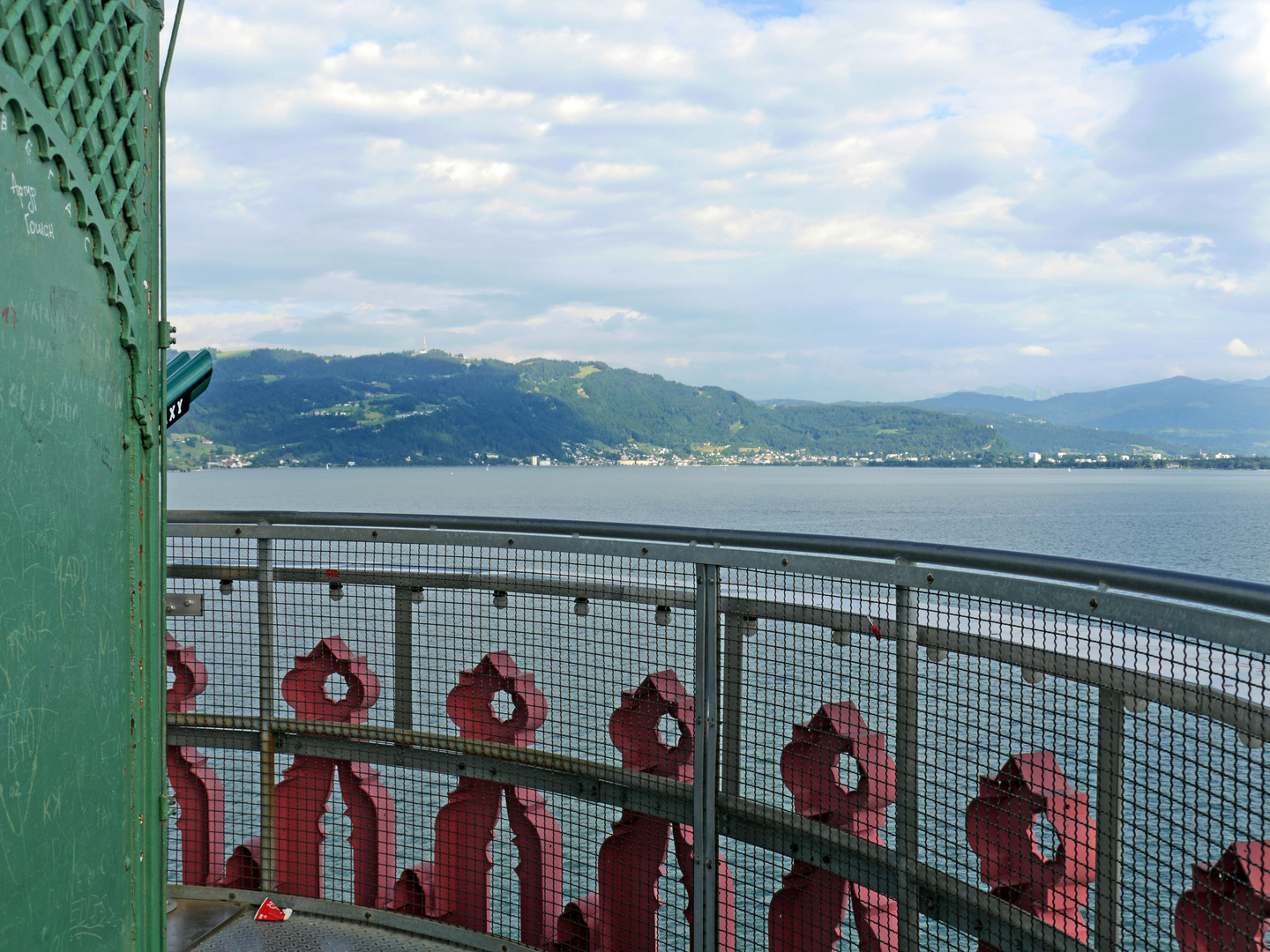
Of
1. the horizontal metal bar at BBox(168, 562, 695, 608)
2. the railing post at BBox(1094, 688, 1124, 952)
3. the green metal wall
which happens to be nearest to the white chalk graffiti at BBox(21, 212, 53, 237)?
the green metal wall

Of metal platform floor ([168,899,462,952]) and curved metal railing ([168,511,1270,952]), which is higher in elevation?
curved metal railing ([168,511,1270,952])

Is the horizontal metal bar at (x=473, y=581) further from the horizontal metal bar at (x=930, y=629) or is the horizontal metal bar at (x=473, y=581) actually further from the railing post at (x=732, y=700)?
the railing post at (x=732, y=700)

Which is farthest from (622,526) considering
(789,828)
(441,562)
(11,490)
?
(11,490)

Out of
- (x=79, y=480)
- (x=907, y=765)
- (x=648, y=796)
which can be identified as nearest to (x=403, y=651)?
(x=648, y=796)

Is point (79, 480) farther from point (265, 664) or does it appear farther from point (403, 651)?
point (265, 664)

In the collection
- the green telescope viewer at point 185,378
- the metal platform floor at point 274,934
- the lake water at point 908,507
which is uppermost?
the green telescope viewer at point 185,378

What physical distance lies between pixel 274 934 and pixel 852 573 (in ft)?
8.53

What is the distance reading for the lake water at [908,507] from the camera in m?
74.8

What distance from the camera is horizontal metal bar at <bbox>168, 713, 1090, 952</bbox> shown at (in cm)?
234

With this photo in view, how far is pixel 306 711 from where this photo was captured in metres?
3.84

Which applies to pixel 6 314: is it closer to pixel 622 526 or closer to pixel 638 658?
pixel 622 526

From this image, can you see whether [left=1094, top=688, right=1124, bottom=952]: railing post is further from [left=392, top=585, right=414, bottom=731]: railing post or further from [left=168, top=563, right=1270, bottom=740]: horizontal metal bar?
[left=392, top=585, right=414, bottom=731]: railing post

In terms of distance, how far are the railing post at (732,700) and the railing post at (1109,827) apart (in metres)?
1.09

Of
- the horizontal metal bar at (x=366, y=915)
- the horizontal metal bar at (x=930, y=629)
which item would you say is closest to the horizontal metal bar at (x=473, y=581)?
the horizontal metal bar at (x=930, y=629)
